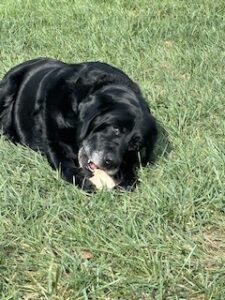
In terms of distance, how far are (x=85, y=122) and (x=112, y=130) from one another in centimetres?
21

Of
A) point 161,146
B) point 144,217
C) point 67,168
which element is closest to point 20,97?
point 67,168

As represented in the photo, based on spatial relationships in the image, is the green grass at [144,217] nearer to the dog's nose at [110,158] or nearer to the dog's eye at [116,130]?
the dog's nose at [110,158]

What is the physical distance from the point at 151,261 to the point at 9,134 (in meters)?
2.24

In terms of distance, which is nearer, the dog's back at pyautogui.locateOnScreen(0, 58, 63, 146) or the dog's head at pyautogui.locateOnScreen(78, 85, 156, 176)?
the dog's head at pyautogui.locateOnScreen(78, 85, 156, 176)

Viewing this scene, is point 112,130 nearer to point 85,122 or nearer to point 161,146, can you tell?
point 85,122

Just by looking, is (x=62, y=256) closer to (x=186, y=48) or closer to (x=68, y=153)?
(x=68, y=153)

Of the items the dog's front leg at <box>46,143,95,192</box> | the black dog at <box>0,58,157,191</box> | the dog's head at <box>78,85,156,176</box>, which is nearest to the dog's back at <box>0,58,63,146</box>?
the black dog at <box>0,58,157,191</box>

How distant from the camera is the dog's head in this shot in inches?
143

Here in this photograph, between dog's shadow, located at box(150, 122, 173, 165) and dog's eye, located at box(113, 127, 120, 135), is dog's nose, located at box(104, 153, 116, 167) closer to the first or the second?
dog's eye, located at box(113, 127, 120, 135)

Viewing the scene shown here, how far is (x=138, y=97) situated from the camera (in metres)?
4.01

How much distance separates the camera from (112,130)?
368cm

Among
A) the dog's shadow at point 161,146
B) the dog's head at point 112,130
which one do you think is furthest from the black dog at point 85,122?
the dog's shadow at point 161,146

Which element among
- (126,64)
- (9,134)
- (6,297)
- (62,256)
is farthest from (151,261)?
(126,64)

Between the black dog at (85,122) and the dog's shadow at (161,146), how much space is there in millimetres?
139
